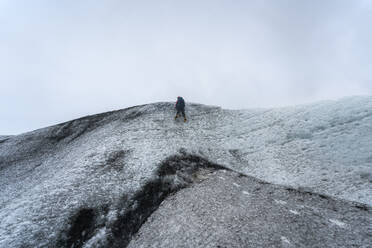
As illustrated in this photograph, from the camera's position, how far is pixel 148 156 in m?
14.4

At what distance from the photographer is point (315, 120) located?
17.3m

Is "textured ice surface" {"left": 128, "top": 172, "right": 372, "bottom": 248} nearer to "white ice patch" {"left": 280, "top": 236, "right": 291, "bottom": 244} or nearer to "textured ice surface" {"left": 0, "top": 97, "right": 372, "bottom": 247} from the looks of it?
"white ice patch" {"left": 280, "top": 236, "right": 291, "bottom": 244}

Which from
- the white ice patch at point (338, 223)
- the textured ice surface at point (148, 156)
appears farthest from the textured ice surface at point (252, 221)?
the textured ice surface at point (148, 156)

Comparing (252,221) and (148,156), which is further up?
(148,156)

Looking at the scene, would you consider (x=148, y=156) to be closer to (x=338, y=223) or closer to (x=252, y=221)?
(x=252, y=221)

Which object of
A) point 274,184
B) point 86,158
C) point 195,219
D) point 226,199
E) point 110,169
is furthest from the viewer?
point 86,158

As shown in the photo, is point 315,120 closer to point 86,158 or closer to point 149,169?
point 149,169

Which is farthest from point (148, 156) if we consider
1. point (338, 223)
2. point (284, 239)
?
point (338, 223)

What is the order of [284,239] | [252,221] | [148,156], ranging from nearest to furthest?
1. [284,239]
2. [252,221]
3. [148,156]

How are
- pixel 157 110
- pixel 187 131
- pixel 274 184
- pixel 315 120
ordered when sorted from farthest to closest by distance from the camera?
pixel 157 110, pixel 187 131, pixel 315 120, pixel 274 184

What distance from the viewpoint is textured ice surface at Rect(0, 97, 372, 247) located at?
34.1ft

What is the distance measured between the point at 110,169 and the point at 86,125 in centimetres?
1297

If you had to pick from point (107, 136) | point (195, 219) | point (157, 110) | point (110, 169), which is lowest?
point (195, 219)

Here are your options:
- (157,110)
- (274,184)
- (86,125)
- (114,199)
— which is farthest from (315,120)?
(86,125)
